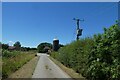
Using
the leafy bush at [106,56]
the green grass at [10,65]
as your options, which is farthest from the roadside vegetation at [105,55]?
the green grass at [10,65]

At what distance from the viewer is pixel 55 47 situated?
313ft

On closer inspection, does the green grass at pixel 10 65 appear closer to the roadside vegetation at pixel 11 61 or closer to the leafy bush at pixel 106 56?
the roadside vegetation at pixel 11 61

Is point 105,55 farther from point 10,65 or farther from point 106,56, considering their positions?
point 10,65

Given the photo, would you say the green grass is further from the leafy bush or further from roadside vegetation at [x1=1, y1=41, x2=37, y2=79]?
the leafy bush

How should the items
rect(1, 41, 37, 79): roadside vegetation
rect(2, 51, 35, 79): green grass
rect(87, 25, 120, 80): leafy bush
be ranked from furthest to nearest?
rect(1, 41, 37, 79): roadside vegetation < rect(2, 51, 35, 79): green grass < rect(87, 25, 120, 80): leafy bush

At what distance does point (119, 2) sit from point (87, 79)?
5.25m

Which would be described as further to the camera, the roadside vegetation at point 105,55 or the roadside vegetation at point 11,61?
the roadside vegetation at point 11,61

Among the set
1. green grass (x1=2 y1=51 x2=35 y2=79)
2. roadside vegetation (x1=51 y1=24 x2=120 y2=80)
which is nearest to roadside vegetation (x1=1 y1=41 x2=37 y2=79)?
green grass (x1=2 y1=51 x2=35 y2=79)

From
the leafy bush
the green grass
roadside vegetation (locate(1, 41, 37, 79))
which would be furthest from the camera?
roadside vegetation (locate(1, 41, 37, 79))

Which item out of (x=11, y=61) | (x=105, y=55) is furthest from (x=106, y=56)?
(x=11, y=61)

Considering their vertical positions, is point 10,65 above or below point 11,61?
below

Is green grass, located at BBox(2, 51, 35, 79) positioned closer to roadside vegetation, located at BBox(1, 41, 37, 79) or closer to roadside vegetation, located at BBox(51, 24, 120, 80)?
roadside vegetation, located at BBox(1, 41, 37, 79)

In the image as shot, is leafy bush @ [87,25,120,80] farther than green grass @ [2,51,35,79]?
No

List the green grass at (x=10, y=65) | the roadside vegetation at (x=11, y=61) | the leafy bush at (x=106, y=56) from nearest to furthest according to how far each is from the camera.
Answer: the leafy bush at (x=106, y=56), the green grass at (x=10, y=65), the roadside vegetation at (x=11, y=61)
